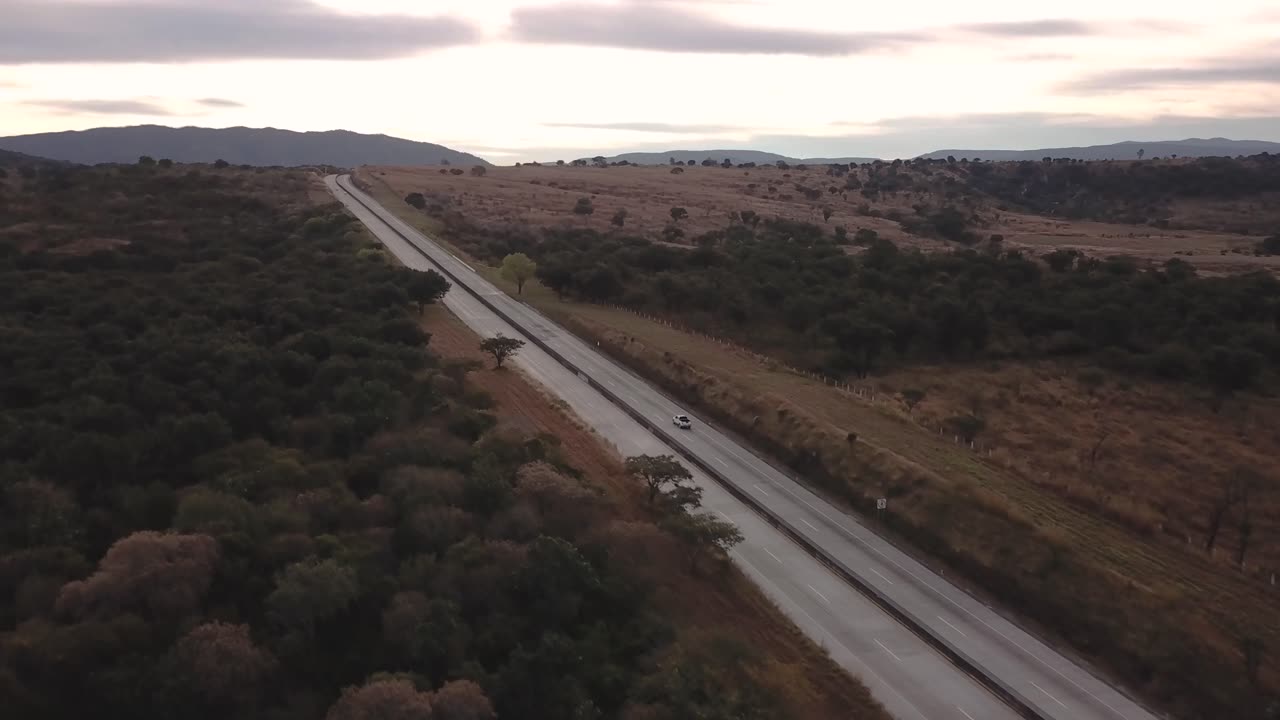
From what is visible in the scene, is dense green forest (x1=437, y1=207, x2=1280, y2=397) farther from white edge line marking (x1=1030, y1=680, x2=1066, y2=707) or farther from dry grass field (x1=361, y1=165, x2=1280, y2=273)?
white edge line marking (x1=1030, y1=680, x2=1066, y2=707)

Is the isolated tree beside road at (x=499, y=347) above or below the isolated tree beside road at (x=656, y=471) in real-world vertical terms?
above

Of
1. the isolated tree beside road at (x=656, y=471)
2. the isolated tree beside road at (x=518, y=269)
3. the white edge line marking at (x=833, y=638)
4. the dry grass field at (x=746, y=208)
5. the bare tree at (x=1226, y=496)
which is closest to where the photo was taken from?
the white edge line marking at (x=833, y=638)

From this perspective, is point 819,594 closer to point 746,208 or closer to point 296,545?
point 296,545

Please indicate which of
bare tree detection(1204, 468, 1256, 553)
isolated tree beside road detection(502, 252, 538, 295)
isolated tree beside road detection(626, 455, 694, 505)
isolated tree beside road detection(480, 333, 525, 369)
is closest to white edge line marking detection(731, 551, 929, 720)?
isolated tree beside road detection(626, 455, 694, 505)

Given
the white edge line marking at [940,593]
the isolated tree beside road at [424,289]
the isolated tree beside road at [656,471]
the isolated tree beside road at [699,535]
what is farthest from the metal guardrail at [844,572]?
the isolated tree beside road at [424,289]

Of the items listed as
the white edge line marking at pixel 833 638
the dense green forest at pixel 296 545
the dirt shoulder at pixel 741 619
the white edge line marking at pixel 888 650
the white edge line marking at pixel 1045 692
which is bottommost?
the white edge line marking at pixel 1045 692

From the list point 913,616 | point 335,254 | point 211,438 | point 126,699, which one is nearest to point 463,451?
point 211,438

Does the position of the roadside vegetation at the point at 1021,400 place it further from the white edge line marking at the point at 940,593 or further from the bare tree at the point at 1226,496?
the white edge line marking at the point at 940,593
